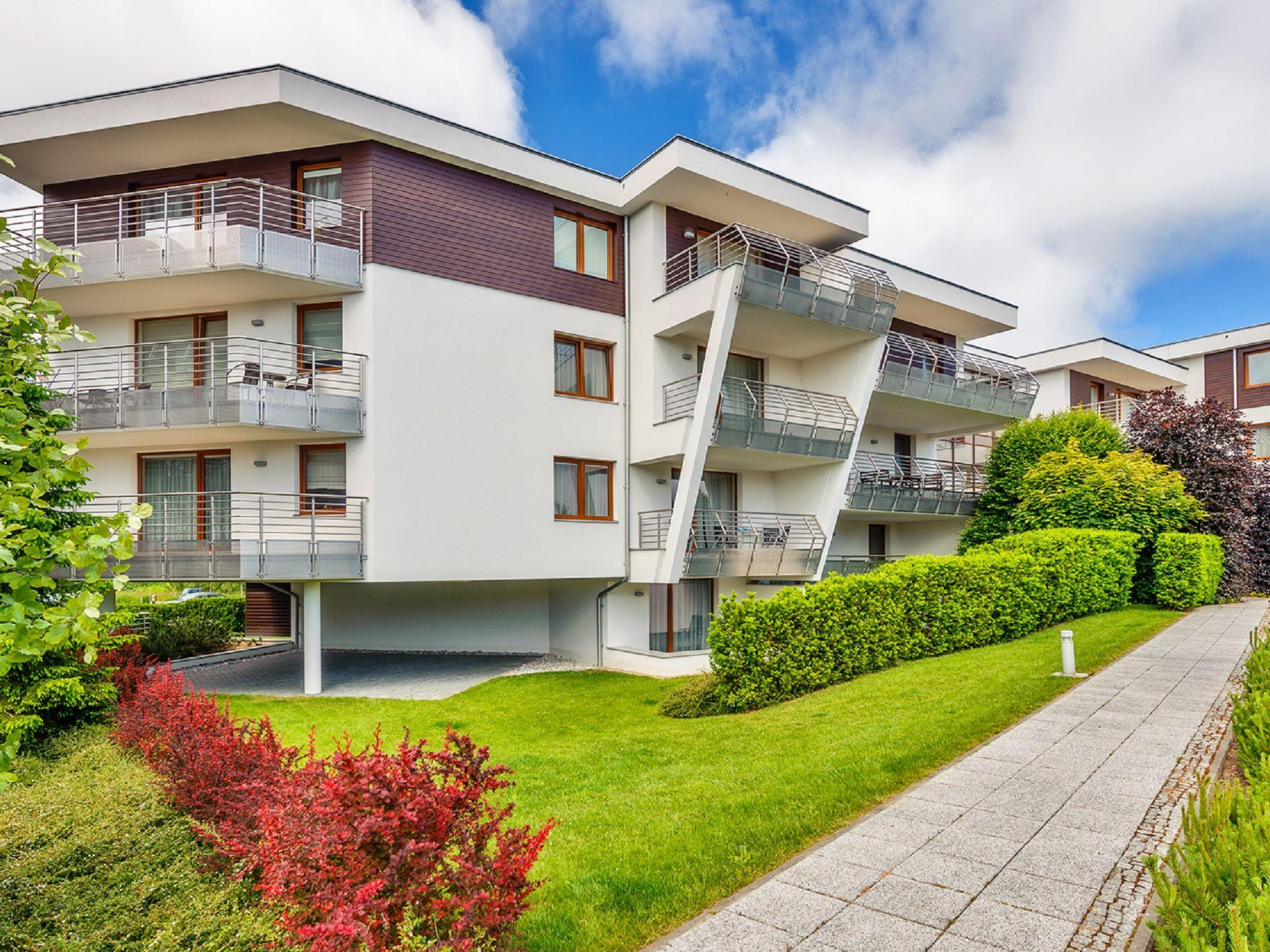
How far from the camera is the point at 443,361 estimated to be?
47.3ft

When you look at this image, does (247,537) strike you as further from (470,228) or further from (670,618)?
(670,618)

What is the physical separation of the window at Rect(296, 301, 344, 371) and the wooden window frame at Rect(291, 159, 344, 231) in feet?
5.10

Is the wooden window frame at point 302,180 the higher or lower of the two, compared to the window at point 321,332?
higher

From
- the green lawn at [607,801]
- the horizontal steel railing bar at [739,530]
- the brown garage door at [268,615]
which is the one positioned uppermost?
the horizontal steel railing bar at [739,530]

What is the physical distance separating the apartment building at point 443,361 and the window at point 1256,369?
23.1 meters

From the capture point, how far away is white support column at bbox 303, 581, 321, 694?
45.6ft

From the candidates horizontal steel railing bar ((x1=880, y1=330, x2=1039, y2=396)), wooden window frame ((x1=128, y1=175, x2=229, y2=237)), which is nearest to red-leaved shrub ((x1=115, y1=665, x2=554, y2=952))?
wooden window frame ((x1=128, y1=175, x2=229, y2=237))

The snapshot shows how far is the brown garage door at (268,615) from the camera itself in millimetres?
21219

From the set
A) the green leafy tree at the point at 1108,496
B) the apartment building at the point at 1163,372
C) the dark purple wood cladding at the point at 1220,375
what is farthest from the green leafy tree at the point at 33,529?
the dark purple wood cladding at the point at 1220,375

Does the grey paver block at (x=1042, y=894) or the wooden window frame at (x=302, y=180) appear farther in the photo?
the wooden window frame at (x=302, y=180)

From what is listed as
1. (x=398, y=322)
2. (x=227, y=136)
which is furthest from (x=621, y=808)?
(x=227, y=136)

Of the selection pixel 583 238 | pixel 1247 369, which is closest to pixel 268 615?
pixel 583 238

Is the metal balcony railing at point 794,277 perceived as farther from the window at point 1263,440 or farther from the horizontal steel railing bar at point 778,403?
the window at point 1263,440

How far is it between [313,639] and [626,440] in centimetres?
773
